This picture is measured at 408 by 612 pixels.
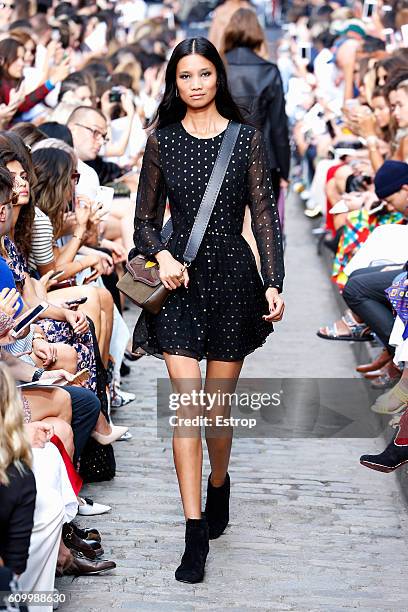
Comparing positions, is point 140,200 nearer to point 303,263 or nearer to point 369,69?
point 369,69

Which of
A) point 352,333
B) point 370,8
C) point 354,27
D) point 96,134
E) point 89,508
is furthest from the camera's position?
point 354,27

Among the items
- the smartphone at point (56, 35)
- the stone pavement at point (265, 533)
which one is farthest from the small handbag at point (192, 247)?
the smartphone at point (56, 35)

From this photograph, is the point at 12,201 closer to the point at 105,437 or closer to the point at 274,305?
the point at 105,437

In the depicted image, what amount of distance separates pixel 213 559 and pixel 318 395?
106 inches

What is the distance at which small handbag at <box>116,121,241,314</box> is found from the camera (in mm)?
4629

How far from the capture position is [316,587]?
4531mm

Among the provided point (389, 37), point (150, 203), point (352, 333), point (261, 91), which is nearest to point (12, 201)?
point (150, 203)

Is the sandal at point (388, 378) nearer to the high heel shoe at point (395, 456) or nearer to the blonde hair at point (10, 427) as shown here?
the high heel shoe at point (395, 456)

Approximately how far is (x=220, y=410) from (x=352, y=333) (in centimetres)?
285

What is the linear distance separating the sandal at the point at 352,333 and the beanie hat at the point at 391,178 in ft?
2.73

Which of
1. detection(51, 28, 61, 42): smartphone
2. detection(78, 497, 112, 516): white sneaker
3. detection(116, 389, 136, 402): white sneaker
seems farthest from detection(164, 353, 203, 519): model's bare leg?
detection(51, 28, 61, 42): smartphone

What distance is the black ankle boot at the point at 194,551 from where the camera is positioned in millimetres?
4535

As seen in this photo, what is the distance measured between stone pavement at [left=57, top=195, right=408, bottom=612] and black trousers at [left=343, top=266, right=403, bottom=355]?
62cm

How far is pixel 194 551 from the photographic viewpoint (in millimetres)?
4555
